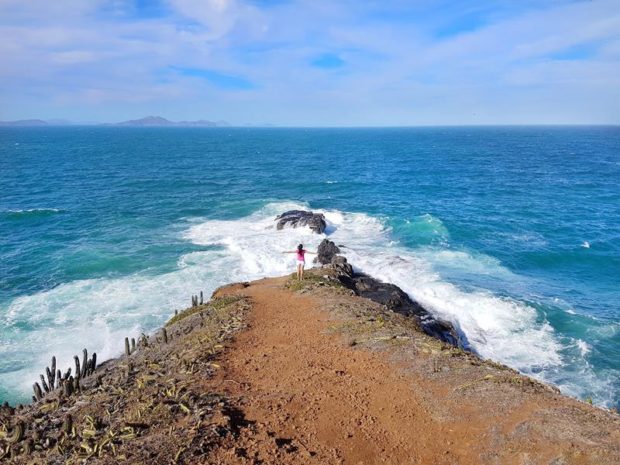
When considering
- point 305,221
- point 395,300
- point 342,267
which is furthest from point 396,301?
point 305,221

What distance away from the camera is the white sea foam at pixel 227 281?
91.7ft

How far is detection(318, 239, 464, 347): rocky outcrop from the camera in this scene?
27.7 m

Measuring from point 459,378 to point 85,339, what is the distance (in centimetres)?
2342

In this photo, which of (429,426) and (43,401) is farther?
(43,401)

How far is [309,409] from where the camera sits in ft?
45.7

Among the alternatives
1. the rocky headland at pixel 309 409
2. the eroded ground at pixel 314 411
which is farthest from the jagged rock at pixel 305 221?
the eroded ground at pixel 314 411

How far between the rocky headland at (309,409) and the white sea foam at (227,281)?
8751 millimetres

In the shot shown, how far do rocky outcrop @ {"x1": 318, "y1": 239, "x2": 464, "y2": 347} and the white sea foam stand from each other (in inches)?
83.9

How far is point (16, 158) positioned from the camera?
117m

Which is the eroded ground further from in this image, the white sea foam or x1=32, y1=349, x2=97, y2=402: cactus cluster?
the white sea foam

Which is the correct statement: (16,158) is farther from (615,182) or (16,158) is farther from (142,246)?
(615,182)

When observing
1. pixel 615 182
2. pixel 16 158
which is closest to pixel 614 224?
pixel 615 182

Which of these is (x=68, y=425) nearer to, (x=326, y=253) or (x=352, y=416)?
(x=352, y=416)

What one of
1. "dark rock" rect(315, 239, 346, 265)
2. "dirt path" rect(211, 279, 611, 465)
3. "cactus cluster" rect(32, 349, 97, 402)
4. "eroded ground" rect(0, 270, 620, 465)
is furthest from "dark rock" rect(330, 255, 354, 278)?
"cactus cluster" rect(32, 349, 97, 402)
